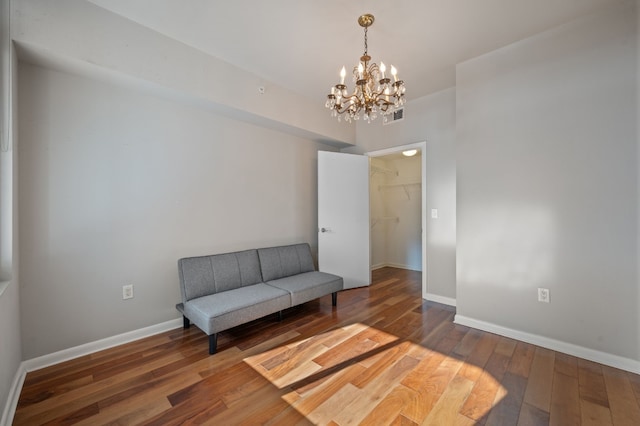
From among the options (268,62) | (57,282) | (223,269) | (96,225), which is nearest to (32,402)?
(57,282)

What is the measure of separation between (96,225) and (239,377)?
5.68ft

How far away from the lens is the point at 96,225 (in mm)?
2189

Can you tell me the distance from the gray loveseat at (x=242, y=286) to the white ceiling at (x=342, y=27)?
2.09 m

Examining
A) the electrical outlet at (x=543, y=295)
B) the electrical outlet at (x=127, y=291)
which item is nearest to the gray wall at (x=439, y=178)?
the electrical outlet at (x=543, y=295)

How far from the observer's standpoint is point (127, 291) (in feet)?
7.70

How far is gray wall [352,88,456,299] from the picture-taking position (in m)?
3.26

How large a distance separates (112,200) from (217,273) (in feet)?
3.71

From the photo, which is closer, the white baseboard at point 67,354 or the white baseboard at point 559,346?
the white baseboard at point 67,354

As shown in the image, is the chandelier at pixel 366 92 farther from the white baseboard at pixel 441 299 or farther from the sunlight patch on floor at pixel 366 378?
the white baseboard at pixel 441 299

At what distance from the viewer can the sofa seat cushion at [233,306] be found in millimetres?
2135

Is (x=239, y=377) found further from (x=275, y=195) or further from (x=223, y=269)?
(x=275, y=195)

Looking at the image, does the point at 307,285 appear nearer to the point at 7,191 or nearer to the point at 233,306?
the point at 233,306

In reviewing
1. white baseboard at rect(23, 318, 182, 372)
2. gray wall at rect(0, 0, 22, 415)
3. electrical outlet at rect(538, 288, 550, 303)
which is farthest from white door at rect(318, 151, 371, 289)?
gray wall at rect(0, 0, 22, 415)

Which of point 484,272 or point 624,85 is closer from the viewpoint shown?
point 624,85
